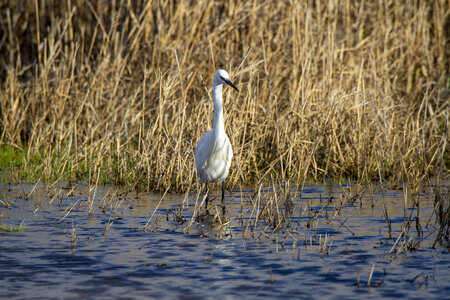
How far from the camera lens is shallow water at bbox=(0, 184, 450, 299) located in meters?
4.23

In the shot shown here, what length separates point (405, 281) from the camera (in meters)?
4.31

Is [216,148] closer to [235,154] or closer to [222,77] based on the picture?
[222,77]

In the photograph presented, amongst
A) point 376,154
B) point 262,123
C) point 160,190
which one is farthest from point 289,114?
point 160,190

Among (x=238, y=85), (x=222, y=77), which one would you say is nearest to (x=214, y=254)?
(x=222, y=77)

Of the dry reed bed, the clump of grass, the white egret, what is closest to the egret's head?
the white egret

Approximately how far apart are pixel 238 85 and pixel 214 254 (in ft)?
12.7

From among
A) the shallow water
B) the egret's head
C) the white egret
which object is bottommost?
the shallow water

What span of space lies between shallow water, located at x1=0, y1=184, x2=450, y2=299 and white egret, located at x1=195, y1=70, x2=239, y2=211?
391 millimetres

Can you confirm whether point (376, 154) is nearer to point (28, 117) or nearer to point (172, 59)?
point (172, 59)

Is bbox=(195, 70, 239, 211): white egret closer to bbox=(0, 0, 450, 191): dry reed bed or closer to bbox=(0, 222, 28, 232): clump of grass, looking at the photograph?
bbox=(0, 0, 450, 191): dry reed bed

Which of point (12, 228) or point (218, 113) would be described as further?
point (218, 113)

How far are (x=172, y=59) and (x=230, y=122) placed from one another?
2011 millimetres

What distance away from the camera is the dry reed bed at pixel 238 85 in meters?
8.02

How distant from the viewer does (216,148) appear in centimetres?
686
